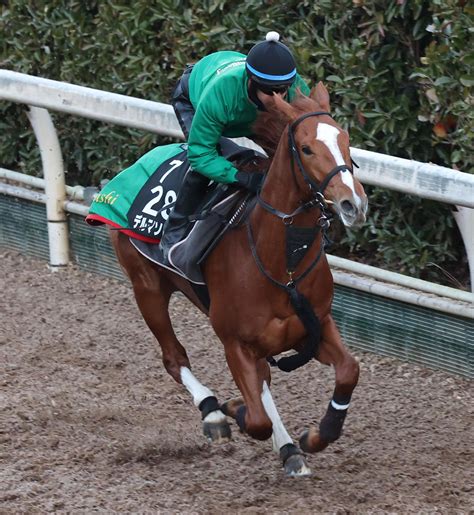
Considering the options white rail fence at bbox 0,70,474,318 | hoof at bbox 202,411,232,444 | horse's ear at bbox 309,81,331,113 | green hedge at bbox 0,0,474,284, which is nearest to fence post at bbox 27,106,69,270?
white rail fence at bbox 0,70,474,318

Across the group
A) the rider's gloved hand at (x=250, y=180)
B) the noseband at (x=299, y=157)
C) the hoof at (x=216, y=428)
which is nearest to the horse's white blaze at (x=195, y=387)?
the hoof at (x=216, y=428)

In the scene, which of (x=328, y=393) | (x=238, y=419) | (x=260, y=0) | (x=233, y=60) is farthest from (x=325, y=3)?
(x=238, y=419)

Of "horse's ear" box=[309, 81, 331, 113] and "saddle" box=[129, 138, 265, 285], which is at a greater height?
"horse's ear" box=[309, 81, 331, 113]

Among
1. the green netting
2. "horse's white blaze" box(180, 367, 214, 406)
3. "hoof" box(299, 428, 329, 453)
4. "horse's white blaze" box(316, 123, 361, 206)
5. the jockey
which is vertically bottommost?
the green netting

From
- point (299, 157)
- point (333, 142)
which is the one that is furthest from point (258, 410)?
point (333, 142)

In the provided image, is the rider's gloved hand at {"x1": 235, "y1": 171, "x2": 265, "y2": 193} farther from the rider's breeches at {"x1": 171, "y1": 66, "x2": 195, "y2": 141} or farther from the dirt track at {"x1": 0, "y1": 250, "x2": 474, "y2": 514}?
the dirt track at {"x1": 0, "y1": 250, "x2": 474, "y2": 514}

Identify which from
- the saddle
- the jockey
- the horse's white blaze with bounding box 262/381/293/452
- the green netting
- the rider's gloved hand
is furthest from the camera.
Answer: the green netting

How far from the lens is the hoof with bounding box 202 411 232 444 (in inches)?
224

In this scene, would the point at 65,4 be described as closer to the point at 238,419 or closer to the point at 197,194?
the point at 197,194

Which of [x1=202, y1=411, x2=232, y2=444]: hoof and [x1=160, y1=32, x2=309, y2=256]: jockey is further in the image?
[x1=202, y1=411, x2=232, y2=444]: hoof

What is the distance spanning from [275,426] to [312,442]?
12.4 inches

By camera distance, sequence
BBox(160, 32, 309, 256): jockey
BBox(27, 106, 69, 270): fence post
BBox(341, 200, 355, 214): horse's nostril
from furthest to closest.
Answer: BBox(27, 106, 69, 270): fence post → BBox(160, 32, 309, 256): jockey → BBox(341, 200, 355, 214): horse's nostril

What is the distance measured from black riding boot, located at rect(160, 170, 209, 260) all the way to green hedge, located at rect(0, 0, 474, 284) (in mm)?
1432

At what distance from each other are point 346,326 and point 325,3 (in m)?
1.76
